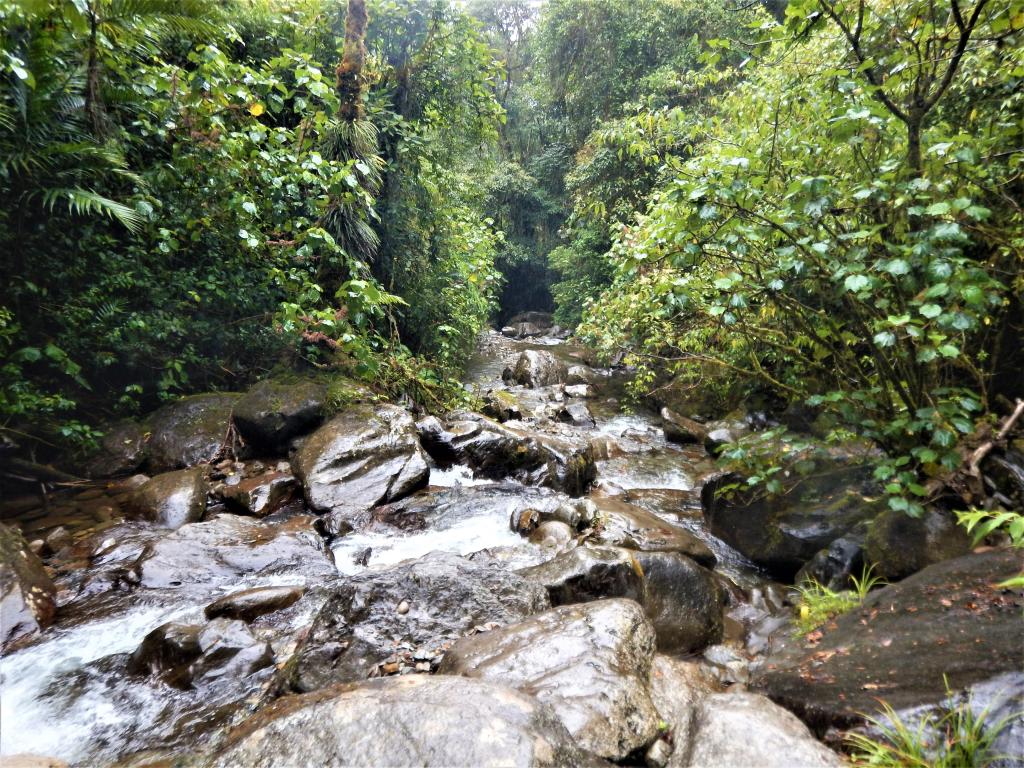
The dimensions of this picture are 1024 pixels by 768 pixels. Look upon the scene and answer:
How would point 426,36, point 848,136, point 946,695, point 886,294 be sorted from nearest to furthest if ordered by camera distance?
Result: point 946,695
point 848,136
point 886,294
point 426,36

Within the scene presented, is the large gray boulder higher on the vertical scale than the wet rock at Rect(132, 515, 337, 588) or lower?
lower

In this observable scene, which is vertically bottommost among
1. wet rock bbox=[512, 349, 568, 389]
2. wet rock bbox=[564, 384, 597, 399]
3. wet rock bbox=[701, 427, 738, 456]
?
wet rock bbox=[701, 427, 738, 456]

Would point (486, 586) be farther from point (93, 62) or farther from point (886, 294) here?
point (93, 62)

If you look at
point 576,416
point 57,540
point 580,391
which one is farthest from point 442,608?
point 580,391

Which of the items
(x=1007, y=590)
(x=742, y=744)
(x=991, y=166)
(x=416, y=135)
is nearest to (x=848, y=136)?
(x=991, y=166)

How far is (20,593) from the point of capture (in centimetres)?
344

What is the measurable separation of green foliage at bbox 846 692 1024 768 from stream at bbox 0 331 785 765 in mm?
1408

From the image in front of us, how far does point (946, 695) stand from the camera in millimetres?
2100

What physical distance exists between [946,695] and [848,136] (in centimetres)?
277

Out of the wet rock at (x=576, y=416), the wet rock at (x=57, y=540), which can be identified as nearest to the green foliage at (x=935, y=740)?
the wet rock at (x=57, y=540)

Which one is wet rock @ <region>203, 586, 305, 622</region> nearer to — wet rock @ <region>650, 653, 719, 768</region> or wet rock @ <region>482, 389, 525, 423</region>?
wet rock @ <region>650, 653, 719, 768</region>

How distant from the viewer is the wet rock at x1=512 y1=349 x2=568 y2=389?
13.0 meters

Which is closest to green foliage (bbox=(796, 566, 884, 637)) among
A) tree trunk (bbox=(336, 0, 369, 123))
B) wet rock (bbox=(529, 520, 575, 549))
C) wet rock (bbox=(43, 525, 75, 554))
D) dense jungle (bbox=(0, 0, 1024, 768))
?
dense jungle (bbox=(0, 0, 1024, 768))

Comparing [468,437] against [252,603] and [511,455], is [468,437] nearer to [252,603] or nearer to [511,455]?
[511,455]
